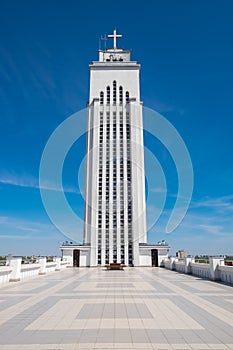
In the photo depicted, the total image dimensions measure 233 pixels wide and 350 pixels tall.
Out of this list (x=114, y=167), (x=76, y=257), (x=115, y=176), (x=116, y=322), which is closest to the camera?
(x=116, y=322)

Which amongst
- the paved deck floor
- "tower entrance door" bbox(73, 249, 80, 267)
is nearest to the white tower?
"tower entrance door" bbox(73, 249, 80, 267)

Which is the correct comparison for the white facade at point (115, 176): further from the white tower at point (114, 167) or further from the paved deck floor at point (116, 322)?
the paved deck floor at point (116, 322)

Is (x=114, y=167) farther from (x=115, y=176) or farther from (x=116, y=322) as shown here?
(x=116, y=322)

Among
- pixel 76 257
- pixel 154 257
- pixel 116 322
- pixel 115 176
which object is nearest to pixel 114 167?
pixel 115 176

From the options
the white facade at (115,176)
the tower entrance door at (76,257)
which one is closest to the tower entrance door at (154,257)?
the white facade at (115,176)

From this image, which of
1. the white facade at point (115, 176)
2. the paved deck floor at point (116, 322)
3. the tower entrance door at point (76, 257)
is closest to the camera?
the paved deck floor at point (116, 322)

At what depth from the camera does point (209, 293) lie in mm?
8930

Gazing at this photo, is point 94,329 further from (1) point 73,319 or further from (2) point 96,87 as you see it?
(2) point 96,87

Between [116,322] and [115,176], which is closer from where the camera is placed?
[116,322]

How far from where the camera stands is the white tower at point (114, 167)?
31.4 metres

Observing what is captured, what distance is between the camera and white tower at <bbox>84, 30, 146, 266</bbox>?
31391 mm

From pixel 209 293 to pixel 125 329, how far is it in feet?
17.2

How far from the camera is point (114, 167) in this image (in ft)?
111

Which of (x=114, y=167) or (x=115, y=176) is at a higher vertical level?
(x=114, y=167)
